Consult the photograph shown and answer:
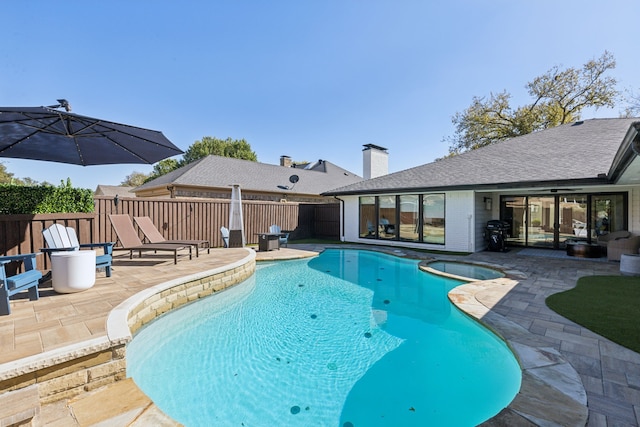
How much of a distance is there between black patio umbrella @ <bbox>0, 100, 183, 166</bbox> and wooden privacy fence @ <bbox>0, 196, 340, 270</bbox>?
4.33 feet

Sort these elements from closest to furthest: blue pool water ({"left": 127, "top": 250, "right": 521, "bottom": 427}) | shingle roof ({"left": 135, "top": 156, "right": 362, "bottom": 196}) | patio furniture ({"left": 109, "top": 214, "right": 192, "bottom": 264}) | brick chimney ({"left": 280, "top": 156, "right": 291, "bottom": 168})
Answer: blue pool water ({"left": 127, "top": 250, "right": 521, "bottom": 427}), patio furniture ({"left": 109, "top": 214, "right": 192, "bottom": 264}), shingle roof ({"left": 135, "top": 156, "right": 362, "bottom": 196}), brick chimney ({"left": 280, "top": 156, "right": 291, "bottom": 168})

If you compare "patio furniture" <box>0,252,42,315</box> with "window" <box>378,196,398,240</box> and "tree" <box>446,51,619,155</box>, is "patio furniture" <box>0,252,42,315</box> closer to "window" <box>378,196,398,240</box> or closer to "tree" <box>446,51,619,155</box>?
"window" <box>378,196,398,240</box>

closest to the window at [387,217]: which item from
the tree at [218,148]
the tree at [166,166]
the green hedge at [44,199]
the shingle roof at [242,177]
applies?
the shingle roof at [242,177]

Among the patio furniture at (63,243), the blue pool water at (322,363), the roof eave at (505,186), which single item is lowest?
the blue pool water at (322,363)

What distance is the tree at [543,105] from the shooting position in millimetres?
19406

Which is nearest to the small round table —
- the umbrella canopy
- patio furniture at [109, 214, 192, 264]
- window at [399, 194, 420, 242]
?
window at [399, 194, 420, 242]

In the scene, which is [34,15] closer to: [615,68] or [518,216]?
[518,216]

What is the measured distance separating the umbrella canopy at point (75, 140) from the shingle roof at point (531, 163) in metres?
8.75

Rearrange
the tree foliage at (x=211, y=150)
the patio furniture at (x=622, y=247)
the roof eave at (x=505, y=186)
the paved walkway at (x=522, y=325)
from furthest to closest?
the tree foliage at (x=211, y=150), the patio furniture at (x=622, y=247), the roof eave at (x=505, y=186), the paved walkway at (x=522, y=325)

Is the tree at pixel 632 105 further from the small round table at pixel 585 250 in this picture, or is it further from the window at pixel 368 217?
the window at pixel 368 217

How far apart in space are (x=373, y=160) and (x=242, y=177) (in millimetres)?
8616

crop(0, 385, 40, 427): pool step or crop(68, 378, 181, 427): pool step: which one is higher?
crop(0, 385, 40, 427): pool step

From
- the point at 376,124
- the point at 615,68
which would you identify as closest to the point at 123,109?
the point at 376,124

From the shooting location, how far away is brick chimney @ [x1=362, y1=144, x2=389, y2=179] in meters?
18.8
